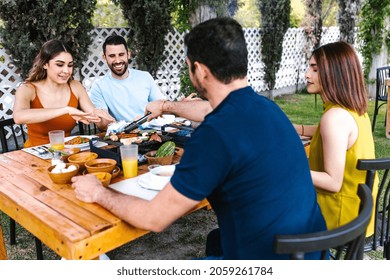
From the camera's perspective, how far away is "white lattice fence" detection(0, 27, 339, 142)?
5.23 meters

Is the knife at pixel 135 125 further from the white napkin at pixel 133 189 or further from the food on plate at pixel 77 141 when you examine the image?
the white napkin at pixel 133 189

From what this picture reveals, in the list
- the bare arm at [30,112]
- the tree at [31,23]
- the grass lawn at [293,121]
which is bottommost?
the grass lawn at [293,121]

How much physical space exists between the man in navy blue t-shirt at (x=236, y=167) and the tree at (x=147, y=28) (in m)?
5.10

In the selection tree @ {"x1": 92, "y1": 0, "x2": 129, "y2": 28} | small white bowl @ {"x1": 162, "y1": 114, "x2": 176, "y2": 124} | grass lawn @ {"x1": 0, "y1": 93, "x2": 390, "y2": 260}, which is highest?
tree @ {"x1": 92, "y1": 0, "x2": 129, "y2": 28}

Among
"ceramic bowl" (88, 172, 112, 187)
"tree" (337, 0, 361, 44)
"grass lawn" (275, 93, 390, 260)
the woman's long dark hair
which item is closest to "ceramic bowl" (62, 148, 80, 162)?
"ceramic bowl" (88, 172, 112, 187)

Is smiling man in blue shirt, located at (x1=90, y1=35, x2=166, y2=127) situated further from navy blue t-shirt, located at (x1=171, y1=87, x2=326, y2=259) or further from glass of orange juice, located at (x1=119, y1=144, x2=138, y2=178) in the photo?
navy blue t-shirt, located at (x1=171, y1=87, x2=326, y2=259)

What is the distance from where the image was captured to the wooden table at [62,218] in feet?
4.30

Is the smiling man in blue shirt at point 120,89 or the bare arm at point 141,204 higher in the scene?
the smiling man in blue shirt at point 120,89

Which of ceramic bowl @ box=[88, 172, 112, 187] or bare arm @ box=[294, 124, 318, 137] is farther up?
→ bare arm @ box=[294, 124, 318, 137]

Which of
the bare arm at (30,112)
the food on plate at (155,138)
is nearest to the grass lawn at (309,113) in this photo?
the food on plate at (155,138)

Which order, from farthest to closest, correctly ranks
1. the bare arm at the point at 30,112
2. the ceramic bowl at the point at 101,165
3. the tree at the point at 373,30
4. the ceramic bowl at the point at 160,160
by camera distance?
the tree at the point at 373,30, the bare arm at the point at 30,112, the ceramic bowl at the point at 160,160, the ceramic bowl at the point at 101,165

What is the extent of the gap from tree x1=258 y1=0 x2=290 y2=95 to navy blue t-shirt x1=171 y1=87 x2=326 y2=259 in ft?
25.9
